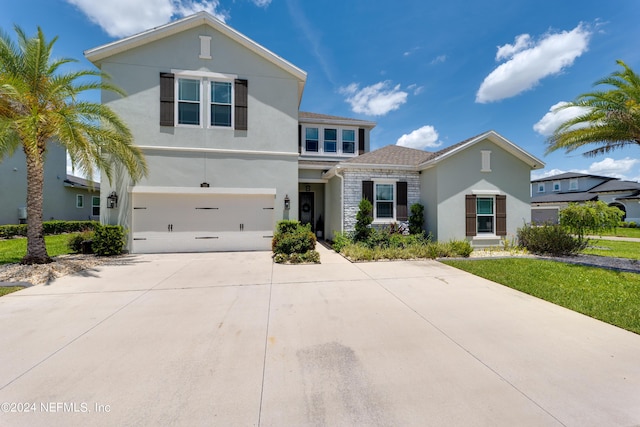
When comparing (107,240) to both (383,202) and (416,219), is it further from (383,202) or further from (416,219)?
(416,219)

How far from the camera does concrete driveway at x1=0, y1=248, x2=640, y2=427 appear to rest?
2.36m

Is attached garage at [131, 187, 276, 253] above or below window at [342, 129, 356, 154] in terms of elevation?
below

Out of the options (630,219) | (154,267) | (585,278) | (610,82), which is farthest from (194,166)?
(630,219)

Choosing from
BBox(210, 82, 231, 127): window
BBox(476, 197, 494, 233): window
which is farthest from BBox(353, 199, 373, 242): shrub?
BBox(210, 82, 231, 127): window

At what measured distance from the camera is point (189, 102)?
1055cm

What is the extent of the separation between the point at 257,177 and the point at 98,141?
5.17 m

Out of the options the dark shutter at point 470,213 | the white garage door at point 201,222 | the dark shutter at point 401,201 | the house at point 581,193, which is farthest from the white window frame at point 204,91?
the house at point 581,193

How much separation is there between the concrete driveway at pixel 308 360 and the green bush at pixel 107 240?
415 cm

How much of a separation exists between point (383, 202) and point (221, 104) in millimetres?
8120

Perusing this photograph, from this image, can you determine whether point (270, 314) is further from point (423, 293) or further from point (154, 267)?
point (154, 267)

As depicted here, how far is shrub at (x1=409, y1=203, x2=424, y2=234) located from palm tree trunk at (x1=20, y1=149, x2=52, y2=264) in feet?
41.3

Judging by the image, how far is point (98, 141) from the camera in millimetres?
7801

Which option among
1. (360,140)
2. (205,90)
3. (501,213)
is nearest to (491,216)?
(501,213)

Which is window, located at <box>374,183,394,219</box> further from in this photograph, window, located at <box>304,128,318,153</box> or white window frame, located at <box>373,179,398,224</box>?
window, located at <box>304,128,318,153</box>
